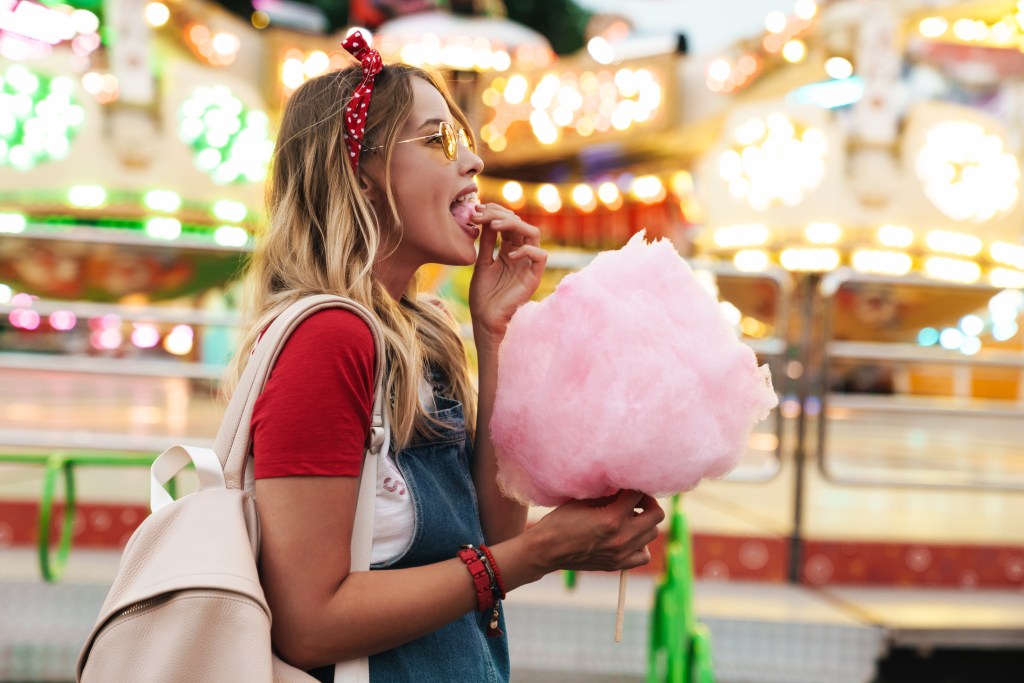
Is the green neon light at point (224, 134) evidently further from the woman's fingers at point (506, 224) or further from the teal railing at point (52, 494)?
the woman's fingers at point (506, 224)

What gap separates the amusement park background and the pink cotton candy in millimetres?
108

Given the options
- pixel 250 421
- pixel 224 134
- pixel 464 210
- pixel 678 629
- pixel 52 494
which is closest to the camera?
pixel 250 421

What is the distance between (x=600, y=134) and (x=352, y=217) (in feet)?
27.6

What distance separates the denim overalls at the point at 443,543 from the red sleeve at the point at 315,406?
0.49 feet

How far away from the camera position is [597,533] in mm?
1138

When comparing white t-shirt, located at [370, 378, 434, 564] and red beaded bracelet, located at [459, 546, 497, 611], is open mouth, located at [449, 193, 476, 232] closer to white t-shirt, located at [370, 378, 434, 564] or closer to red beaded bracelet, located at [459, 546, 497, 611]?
white t-shirt, located at [370, 378, 434, 564]

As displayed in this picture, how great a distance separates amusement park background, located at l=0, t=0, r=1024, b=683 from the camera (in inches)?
117

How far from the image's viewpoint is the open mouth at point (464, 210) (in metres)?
1.31

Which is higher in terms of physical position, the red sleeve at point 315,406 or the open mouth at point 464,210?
the open mouth at point 464,210

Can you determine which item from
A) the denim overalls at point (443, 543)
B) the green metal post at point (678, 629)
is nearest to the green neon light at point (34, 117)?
the green metal post at point (678, 629)

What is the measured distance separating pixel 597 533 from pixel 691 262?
271 centimetres

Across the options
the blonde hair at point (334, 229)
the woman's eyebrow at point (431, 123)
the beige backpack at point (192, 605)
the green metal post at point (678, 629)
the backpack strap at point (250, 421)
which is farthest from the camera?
the green metal post at point (678, 629)

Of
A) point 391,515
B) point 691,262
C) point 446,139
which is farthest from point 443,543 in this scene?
point 691,262

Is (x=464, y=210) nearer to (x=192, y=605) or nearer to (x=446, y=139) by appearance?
(x=446, y=139)
